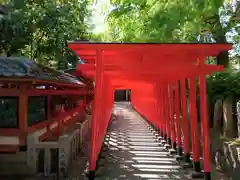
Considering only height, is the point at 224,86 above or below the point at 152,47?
below

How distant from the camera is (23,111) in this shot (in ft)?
20.8

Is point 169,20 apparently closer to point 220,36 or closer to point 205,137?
point 205,137

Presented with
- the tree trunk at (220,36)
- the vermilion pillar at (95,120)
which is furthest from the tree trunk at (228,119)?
the vermilion pillar at (95,120)

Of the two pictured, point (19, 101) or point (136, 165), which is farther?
point (136, 165)

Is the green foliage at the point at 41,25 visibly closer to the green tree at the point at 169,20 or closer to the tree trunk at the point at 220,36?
the green tree at the point at 169,20

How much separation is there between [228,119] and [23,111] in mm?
4713

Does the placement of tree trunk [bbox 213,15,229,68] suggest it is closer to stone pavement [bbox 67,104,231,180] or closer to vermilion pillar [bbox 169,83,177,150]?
vermilion pillar [bbox 169,83,177,150]

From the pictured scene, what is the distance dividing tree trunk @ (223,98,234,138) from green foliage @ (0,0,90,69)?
5.57 metres

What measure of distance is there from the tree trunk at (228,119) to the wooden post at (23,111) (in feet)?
15.2

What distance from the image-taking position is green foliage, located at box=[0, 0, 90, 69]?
10625 mm

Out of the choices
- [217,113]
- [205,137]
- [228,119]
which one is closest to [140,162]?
[205,137]

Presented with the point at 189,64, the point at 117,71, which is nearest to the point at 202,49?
the point at 189,64

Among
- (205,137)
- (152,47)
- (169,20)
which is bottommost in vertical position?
(205,137)

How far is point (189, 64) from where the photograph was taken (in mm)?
5426
